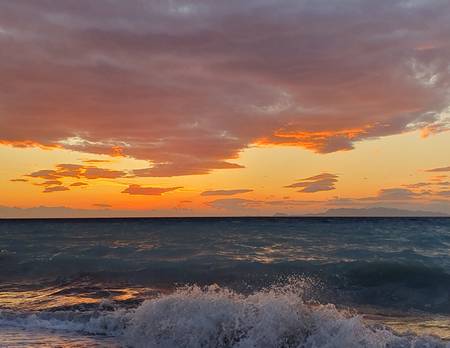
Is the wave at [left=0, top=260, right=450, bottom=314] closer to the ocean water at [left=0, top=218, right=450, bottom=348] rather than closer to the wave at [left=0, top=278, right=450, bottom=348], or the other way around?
the ocean water at [left=0, top=218, right=450, bottom=348]

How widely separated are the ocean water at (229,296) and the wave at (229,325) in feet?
0.09

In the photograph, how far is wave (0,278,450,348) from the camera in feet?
35.3

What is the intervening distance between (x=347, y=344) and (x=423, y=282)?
12.9 meters

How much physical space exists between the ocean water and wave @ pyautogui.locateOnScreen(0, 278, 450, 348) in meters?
0.03

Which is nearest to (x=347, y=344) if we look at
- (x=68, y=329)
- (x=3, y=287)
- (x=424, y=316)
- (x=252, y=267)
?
(x=424, y=316)

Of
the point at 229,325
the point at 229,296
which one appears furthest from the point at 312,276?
the point at 229,325

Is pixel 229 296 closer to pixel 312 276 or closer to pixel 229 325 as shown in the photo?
pixel 229 325

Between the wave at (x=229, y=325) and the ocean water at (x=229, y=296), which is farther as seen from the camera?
the ocean water at (x=229, y=296)

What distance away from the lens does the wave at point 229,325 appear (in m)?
10.8

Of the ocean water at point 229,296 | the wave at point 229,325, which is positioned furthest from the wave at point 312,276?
the wave at point 229,325

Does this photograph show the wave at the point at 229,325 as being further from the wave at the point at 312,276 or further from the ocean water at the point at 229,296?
the wave at the point at 312,276

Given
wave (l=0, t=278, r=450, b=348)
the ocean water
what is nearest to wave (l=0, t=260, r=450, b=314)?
the ocean water

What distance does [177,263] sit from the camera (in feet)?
87.9

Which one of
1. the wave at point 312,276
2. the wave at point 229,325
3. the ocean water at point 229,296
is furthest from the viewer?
the wave at point 312,276
